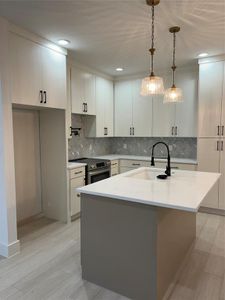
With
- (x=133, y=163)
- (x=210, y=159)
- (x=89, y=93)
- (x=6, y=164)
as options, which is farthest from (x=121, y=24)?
(x=133, y=163)

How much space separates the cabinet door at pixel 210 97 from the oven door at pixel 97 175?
6.01ft

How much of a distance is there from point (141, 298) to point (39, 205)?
8.01 ft

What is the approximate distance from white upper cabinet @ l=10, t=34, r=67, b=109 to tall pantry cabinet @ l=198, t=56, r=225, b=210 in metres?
2.35

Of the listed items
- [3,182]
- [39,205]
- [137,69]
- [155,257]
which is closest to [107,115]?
[137,69]

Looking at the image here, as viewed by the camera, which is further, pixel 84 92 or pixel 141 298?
pixel 84 92

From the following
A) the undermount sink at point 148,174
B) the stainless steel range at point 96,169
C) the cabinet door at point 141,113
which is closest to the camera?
the undermount sink at point 148,174

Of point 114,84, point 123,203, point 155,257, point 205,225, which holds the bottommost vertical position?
point 205,225

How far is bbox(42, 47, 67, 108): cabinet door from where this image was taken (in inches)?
119

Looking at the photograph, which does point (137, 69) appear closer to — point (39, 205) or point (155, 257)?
point (39, 205)

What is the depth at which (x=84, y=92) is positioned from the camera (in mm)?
4074

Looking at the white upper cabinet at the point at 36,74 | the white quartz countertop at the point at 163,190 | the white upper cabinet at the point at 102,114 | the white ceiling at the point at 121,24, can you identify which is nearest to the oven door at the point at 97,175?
the white upper cabinet at the point at 102,114

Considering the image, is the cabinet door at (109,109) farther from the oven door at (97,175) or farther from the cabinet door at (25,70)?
the cabinet door at (25,70)

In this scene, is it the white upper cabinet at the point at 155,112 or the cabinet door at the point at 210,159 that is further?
the white upper cabinet at the point at 155,112

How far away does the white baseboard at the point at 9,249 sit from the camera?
256 centimetres
